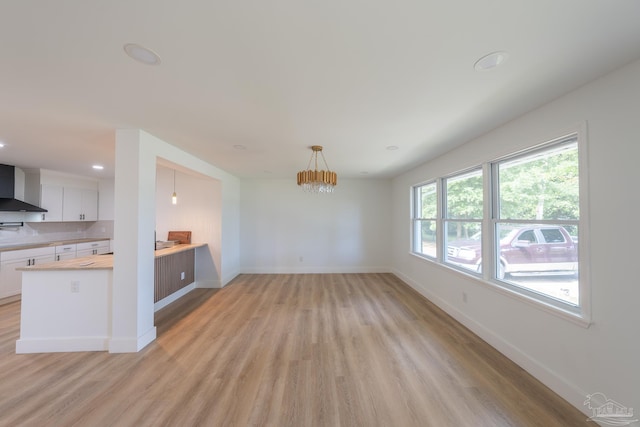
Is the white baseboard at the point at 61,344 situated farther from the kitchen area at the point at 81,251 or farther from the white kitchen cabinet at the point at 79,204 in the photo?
the white kitchen cabinet at the point at 79,204

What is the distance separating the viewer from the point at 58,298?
8.44 feet

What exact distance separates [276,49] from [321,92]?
543mm

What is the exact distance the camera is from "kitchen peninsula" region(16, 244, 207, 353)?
2.54 metres

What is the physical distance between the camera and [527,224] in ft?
7.57

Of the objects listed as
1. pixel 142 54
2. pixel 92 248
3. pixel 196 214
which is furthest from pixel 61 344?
pixel 92 248

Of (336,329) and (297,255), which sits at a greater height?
A: (297,255)

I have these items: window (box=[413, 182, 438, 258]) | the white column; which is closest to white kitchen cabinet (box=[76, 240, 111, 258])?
the white column

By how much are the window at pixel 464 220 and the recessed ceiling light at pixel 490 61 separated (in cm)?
186

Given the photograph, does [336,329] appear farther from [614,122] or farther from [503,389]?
[614,122]

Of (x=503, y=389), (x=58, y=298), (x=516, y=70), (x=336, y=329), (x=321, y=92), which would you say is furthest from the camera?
(x=336, y=329)

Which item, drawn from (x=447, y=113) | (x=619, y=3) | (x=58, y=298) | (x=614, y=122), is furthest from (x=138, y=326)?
(x=614, y=122)

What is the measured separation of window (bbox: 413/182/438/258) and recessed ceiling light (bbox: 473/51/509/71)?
9.15 feet

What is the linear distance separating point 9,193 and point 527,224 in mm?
7988

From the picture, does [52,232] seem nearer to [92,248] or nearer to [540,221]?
[92,248]
